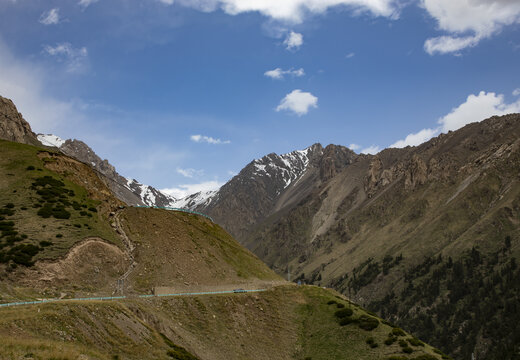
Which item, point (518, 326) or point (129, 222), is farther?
point (518, 326)

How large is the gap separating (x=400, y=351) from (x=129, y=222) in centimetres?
5280

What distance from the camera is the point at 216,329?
67.9 m

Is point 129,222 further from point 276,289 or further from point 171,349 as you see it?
point 171,349

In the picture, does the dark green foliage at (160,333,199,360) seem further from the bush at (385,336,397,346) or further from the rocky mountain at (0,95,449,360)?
the bush at (385,336,397,346)

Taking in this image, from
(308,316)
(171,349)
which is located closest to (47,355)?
(171,349)

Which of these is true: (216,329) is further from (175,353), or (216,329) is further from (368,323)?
(368,323)

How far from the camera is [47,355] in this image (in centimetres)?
2919

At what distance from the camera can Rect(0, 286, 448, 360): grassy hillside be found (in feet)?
129

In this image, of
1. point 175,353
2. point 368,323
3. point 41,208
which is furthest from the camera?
point 41,208

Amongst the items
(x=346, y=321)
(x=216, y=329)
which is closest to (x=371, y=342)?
(x=346, y=321)

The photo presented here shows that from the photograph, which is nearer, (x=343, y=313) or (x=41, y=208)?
(x=41, y=208)

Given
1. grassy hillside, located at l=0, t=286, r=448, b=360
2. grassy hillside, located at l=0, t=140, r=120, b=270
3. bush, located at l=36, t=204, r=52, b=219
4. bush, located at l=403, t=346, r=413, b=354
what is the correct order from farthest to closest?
bush, located at l=36, t=204, r=52, b=219 < grassy hillside, located at l=0, t=140, r=120, b=270 < bush, located at l=403, t=346, r=413, b=354 < grassy hillside, located at l=0, t=286, r=448, b=360

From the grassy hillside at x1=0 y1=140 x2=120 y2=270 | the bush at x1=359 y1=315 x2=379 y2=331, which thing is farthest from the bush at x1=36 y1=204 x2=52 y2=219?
the bush at x1=359 y1=315 x2=379 y2=331

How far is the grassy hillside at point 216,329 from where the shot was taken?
129 ft
